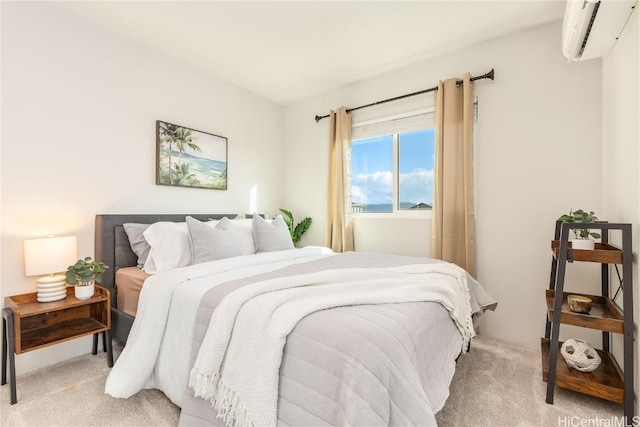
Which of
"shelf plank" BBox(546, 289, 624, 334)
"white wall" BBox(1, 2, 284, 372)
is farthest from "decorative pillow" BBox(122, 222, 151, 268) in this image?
"shelf plank" BBox(546, 289, 624, 334)

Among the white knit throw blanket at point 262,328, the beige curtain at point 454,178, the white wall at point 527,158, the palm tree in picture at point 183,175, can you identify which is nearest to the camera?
the white knit throw blanket at point 262,328

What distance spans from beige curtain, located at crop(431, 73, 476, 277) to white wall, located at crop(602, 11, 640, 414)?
881mm

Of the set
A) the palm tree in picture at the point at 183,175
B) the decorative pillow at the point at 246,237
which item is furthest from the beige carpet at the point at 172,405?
the palm tree in picture at the point at 183,175

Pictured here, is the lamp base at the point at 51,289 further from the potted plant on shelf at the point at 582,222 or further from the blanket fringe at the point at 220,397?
the potted plant on shelf at the point at 582,222

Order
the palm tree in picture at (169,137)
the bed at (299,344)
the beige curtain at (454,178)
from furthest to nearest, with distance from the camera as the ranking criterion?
the palm tree in picture at (169,137), the beige curtain at (454,178), the bed at (299,344)

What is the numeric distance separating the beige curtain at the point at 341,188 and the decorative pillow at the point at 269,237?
0.76 metres

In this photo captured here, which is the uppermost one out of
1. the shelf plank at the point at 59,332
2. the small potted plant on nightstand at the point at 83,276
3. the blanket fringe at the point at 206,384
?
the small potted plant on nightstand at the point at 83,276

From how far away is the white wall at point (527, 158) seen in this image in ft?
7.63

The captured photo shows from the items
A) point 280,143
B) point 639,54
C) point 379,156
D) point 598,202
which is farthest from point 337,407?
point 280,143

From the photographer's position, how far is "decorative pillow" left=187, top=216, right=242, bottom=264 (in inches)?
89.1

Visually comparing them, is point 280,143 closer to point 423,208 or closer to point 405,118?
point 405,118

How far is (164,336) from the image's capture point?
1673mm

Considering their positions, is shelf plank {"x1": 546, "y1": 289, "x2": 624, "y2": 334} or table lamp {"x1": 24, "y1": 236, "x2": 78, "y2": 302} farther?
table lamp {"x1": 24, "y1": 236, "x2": 78, "y2": 302}

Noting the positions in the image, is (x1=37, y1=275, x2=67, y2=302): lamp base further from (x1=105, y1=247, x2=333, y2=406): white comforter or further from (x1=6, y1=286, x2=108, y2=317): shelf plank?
(x1=105, y1=247, x2=333, y2=406): white comforter
